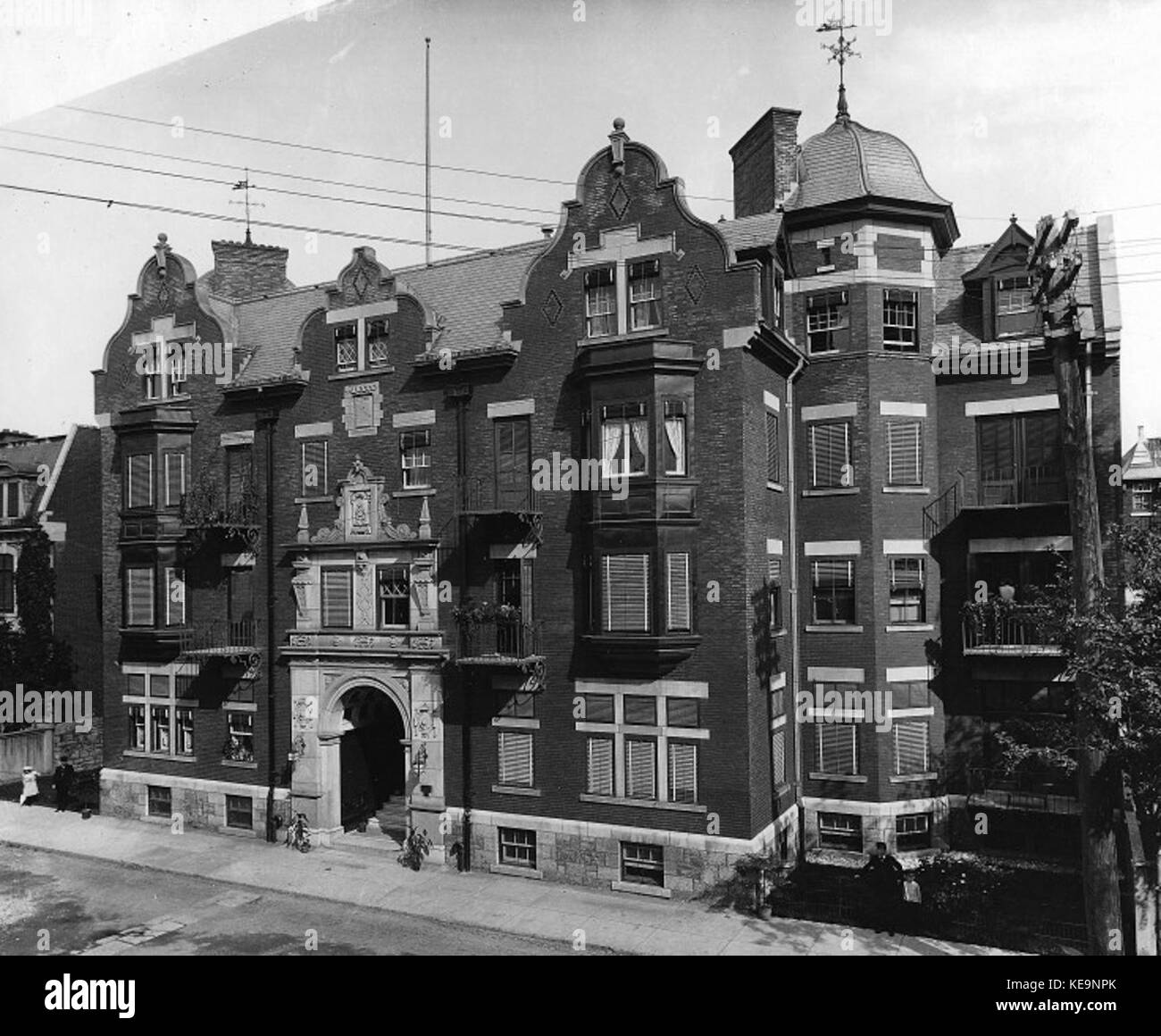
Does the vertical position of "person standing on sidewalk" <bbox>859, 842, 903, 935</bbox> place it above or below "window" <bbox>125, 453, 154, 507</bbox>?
below

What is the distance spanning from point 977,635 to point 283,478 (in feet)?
66.2

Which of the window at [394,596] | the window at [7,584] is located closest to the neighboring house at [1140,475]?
the window at [394,596]

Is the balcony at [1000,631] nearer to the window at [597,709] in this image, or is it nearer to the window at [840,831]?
the window at [840,831]

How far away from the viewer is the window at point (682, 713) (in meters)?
21.9

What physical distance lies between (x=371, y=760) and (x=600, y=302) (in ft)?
51.4

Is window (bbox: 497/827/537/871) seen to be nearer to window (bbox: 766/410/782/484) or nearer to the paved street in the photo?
the paved street

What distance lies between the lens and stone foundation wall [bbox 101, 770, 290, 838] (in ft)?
90.1

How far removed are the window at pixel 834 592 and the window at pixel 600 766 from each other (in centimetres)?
678

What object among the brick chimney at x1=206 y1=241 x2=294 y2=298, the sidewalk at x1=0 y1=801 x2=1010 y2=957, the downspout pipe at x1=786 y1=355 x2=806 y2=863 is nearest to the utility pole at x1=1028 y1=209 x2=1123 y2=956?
the sidewalk at x1=0 y1=801 x2=1010 y2=957

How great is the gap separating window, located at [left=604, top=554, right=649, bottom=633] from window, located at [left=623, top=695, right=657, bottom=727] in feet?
5.95

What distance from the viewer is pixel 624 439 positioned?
2244 cm

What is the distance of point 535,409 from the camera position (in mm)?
24016
